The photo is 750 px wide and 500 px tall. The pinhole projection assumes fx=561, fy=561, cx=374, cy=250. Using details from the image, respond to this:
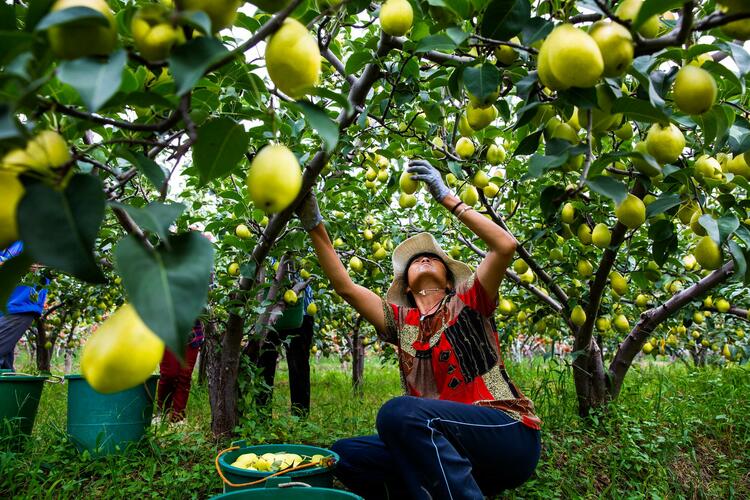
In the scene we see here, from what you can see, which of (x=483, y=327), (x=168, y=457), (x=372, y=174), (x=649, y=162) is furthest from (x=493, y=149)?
(x=168, y=457)

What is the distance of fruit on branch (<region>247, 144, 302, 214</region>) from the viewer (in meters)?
0.61

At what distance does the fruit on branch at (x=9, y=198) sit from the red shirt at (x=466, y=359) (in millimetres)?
1737

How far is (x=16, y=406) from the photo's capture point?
286 centimetres

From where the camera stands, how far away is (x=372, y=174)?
108 inches

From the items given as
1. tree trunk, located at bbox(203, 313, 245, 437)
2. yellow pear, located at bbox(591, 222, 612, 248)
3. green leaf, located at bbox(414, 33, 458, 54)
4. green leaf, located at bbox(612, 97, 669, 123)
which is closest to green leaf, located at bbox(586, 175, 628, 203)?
green leaf, located at bbox(612, 97, 669, 123)

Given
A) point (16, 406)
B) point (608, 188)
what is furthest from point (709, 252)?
point (16, 406)

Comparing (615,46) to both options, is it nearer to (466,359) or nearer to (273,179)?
(273,179)

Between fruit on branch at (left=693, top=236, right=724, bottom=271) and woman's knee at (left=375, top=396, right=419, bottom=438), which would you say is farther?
woman's knee at (left=375, top=396, right=419, bottom=438)

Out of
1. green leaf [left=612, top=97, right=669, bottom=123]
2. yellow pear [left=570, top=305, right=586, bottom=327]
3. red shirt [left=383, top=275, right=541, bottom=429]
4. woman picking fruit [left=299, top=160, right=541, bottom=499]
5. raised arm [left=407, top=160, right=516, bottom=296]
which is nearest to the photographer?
green leaf [left=612, top=97, right=669, bottom=123]

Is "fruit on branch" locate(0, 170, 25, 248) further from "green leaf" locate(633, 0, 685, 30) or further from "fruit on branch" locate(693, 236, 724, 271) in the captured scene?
"fruit on branch" locate(693, 236, 724, 271)

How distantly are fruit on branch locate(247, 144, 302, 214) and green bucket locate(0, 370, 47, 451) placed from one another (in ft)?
9.17

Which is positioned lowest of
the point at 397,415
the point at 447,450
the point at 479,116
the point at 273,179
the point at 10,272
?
the point at 447,450

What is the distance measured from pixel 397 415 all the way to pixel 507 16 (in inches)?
52.5

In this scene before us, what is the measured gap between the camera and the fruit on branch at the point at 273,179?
2.00 ft
